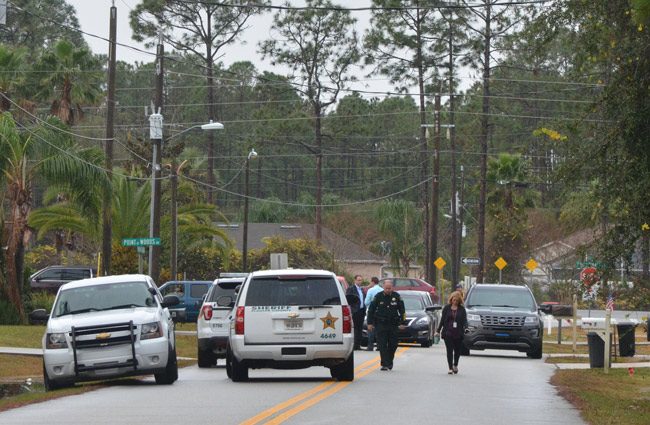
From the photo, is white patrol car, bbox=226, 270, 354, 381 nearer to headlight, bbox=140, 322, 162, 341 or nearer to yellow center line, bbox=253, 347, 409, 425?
yellow center line, bbox=253, 347, 409, 425

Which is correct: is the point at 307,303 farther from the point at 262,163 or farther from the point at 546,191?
the point at 262,163

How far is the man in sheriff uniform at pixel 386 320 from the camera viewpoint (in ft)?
83.7

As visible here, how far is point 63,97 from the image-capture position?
6344cm

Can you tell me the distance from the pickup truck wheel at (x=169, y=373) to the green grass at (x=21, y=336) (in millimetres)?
11673

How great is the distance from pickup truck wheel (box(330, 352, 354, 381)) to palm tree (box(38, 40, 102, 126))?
4252 centimetres

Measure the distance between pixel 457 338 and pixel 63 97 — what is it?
41.5 m

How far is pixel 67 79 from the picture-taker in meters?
62.8

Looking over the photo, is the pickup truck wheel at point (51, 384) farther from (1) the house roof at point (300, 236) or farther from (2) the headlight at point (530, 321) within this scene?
(1) the house roof at point (300, 236)

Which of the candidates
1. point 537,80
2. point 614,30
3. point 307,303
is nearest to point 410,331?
point 307,303

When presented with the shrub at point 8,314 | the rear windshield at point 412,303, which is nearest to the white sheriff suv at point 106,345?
the rear windshield at point 412,303

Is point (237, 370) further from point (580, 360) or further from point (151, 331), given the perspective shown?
point (580, 360)

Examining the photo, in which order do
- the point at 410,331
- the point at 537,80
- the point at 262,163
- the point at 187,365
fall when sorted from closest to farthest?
the point at 187,365, the point at 410,331, the point at 537,80, the point at 262,163

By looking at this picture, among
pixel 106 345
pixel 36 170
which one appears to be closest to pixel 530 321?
pixel 106 345

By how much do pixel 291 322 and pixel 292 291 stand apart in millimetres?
506
